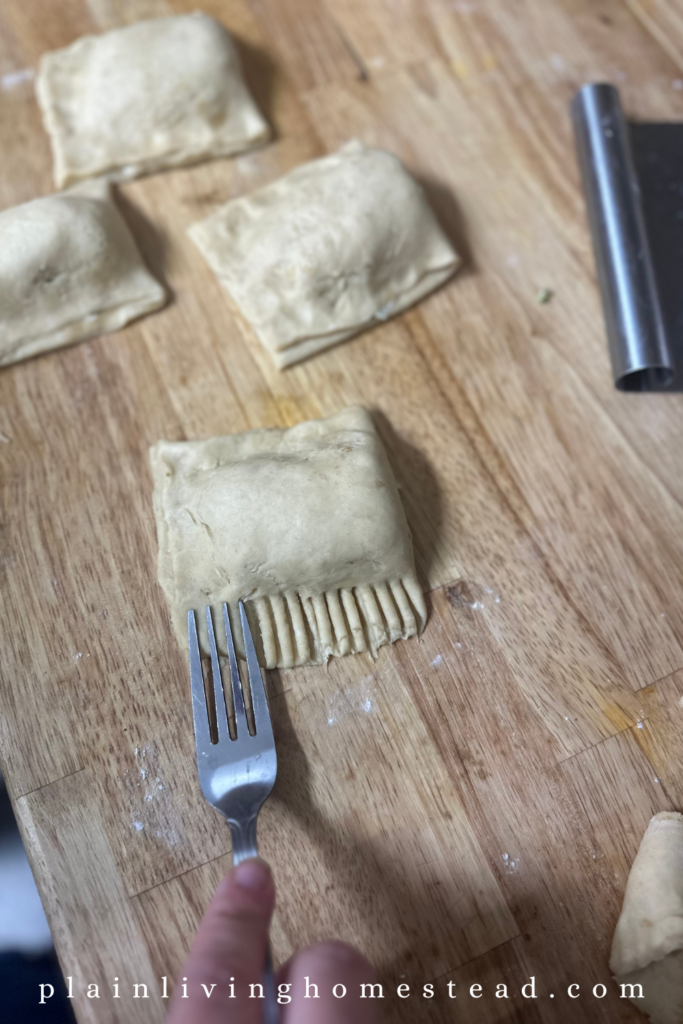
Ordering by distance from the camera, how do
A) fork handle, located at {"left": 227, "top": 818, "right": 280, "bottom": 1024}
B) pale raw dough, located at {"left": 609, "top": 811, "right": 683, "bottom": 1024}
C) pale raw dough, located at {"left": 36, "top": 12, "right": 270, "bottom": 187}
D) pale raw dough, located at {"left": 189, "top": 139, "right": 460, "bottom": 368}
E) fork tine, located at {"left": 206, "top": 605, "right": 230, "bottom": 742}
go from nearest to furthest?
fork handle, located at {"left": 227, "top": 818, "right": 280, "bottom": 1024} → pale raw dough, located at {"left": 609, "top": 811, "right": 683, "bottom": 1024} → fork tine, located at {"left": 206, "top": 605, "right": 230, "bottom": 742} → pale raw dough, located at {"left": 189, "top": 139, "right": 460, "bottom": 368} → pale raw dough, located at {"left": 36, "top": 12, "right": 270, "bottom": 187}

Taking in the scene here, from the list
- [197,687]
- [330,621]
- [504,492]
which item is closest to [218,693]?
[197,687]

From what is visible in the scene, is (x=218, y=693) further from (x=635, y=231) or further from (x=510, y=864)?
(x=635, y=231)

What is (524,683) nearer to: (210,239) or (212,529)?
(212,529)

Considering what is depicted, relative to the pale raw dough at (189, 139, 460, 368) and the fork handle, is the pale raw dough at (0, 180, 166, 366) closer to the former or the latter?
the pale raw dough at (189, 139, 460, 368)

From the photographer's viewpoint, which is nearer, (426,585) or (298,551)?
(298,551)

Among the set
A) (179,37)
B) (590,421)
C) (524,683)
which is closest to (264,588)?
(524,683)

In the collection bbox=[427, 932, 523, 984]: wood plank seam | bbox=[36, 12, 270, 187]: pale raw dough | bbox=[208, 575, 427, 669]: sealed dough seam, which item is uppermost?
bbox=[36, 12, 270, 187]: pale raw dough

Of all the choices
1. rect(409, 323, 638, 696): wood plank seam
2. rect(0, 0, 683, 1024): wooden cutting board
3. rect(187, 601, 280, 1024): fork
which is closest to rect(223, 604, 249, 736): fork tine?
rect(187, 601, 280, 1024): fork
